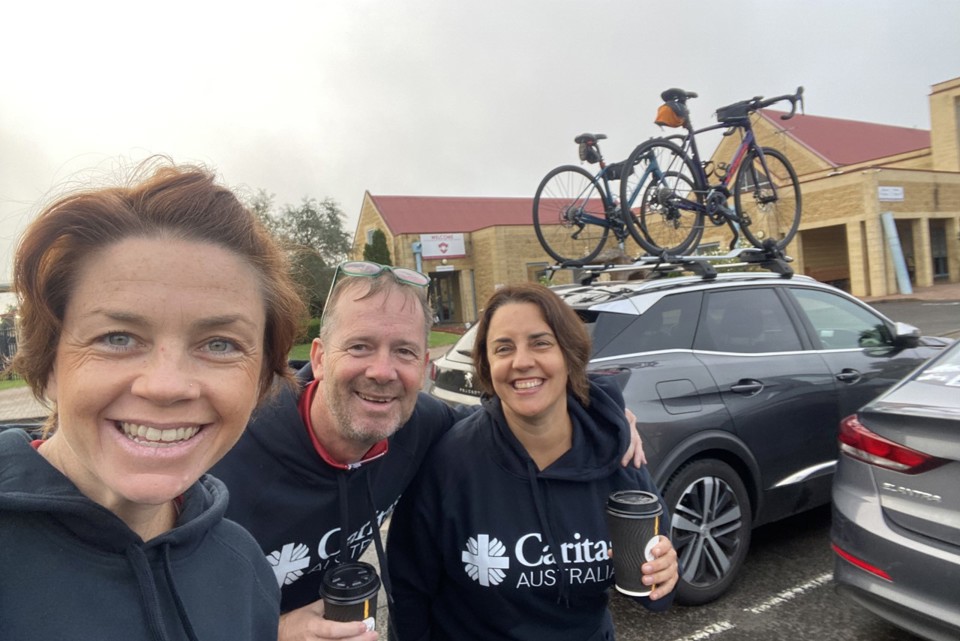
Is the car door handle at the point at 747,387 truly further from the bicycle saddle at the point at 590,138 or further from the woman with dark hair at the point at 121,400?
the woman with dark hair at the point at 121,400

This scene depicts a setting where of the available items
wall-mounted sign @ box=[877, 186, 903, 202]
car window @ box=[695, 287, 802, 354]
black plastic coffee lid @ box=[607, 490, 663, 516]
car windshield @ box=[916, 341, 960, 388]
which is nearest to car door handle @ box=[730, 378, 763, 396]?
car window @ box=[695, 287, 802, 354]

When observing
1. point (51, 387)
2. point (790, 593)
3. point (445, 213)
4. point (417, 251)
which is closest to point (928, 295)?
point (417, 251)

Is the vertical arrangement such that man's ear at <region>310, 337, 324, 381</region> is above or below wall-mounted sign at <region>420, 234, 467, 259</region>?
below

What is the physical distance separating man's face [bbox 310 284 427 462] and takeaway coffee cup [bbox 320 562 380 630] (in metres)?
0.49

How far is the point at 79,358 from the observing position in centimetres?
94

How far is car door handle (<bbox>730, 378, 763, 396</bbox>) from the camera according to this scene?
11.5 ft

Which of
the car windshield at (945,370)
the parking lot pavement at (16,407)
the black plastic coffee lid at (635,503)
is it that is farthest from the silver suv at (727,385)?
the parking lot pavement at (16,407)

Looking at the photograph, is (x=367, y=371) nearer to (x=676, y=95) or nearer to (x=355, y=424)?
(x=355, y=424)

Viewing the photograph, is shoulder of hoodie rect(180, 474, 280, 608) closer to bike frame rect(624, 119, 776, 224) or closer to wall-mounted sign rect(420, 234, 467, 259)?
bike frame rect(624, 119, 776, 224)

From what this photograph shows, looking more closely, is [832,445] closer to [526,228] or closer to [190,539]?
[190,539]

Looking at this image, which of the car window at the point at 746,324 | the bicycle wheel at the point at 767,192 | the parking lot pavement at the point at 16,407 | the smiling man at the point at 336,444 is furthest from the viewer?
the parking lot pavement at the point at 16,407

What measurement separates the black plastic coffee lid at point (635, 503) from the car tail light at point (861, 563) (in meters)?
1.46

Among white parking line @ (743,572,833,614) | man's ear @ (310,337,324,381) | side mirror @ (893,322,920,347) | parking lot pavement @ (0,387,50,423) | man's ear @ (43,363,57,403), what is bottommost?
white parking line @ (743,572,833,614)

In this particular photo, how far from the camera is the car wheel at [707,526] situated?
127 inches
